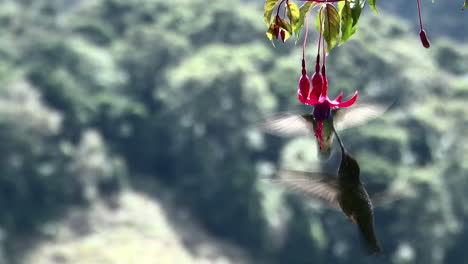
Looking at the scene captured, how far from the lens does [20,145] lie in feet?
32.4

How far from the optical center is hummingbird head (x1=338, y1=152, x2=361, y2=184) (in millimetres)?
513

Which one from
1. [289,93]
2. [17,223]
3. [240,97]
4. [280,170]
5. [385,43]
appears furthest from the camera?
[385,43]

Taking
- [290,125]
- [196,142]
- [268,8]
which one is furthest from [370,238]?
[196,142]

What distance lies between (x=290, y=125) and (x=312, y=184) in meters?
0.09

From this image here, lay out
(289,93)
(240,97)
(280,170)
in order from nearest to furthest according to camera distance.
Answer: (280,170)
(240,97)
(289,93)

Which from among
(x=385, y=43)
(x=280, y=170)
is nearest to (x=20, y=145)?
(x=385, y=43)

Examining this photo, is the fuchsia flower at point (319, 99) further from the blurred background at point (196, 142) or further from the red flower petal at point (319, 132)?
the blurred background at point (196, 142)

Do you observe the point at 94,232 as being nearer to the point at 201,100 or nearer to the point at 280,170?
the point at 201,100

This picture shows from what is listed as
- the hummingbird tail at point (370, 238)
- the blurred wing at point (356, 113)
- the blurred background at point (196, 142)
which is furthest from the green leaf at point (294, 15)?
the blurred background at point (196, 142)

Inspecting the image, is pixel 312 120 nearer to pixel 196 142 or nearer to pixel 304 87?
pixel 304 87

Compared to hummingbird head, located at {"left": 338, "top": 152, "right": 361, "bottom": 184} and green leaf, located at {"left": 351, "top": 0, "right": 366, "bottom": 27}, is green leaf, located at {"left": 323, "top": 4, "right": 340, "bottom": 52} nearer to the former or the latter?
green leaf, located at {"left": 351, "top": 0, "right": 366, "bottom": 27}

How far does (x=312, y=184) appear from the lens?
57cm

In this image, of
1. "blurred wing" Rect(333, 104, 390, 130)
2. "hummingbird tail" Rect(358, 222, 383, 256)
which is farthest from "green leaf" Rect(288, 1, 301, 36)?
"hummingbird tail" Rect(358, 222, 383, 256)

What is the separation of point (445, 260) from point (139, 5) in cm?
917
